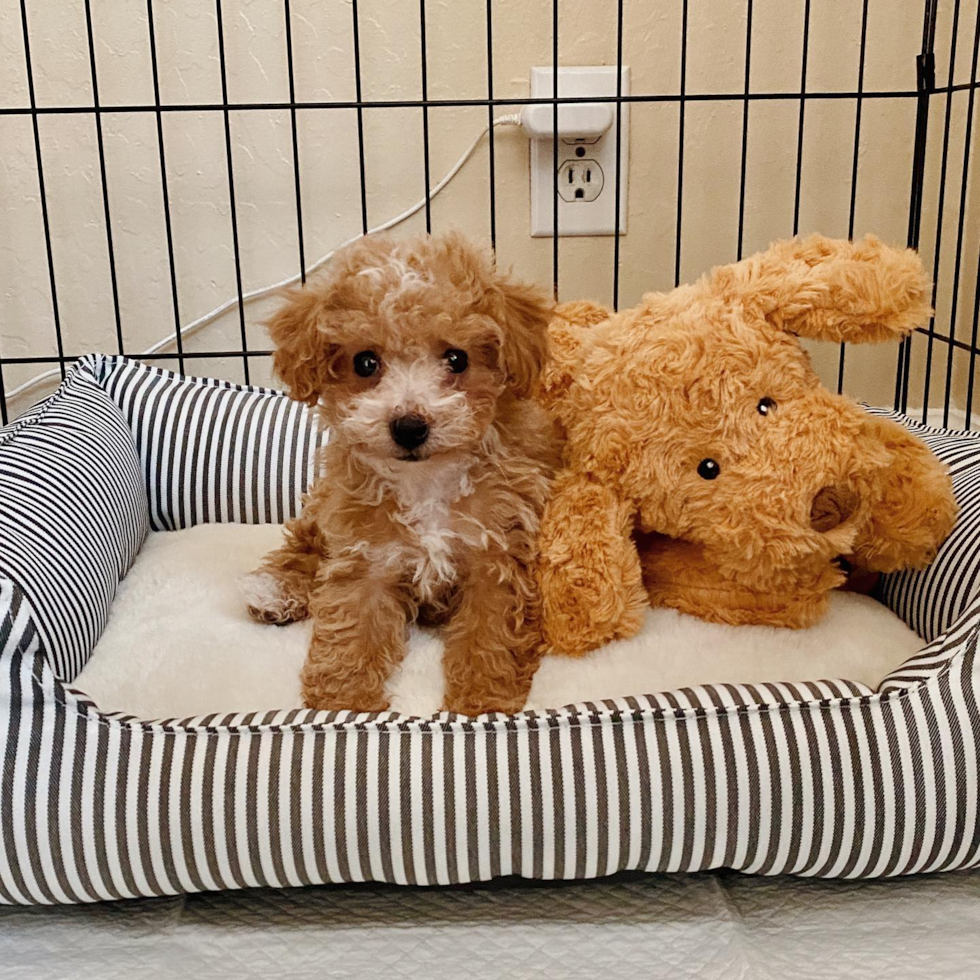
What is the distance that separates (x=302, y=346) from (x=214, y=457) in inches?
26.0

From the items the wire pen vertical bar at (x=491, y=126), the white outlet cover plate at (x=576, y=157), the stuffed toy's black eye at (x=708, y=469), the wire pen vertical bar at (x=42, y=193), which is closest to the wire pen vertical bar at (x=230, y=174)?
the wire pen vertical bar at (x=42, y=193)

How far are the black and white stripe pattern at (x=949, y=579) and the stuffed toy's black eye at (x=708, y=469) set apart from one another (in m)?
0.31

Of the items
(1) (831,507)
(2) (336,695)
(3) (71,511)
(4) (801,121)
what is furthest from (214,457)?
(4) (801,121)

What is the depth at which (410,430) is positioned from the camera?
41.0 inches

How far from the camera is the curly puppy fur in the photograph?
1081 mm

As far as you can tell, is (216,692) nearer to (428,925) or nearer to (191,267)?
(428,925)

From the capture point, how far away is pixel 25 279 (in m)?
2.20

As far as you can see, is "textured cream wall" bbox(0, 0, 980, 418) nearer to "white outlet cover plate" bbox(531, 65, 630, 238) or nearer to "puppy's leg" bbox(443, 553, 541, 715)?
"white outlet cover plate" bbox(531, 65, 630, 238)

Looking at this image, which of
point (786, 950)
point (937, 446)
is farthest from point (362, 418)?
point (937, 446)

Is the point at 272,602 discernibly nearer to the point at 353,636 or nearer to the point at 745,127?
the point at 353,636

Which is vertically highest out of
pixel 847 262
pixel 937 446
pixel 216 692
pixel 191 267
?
pixel 847 262

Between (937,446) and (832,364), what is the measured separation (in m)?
0.82

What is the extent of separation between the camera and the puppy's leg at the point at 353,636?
1.12 m

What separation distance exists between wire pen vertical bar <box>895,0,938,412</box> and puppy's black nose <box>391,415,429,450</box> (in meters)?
1.22
